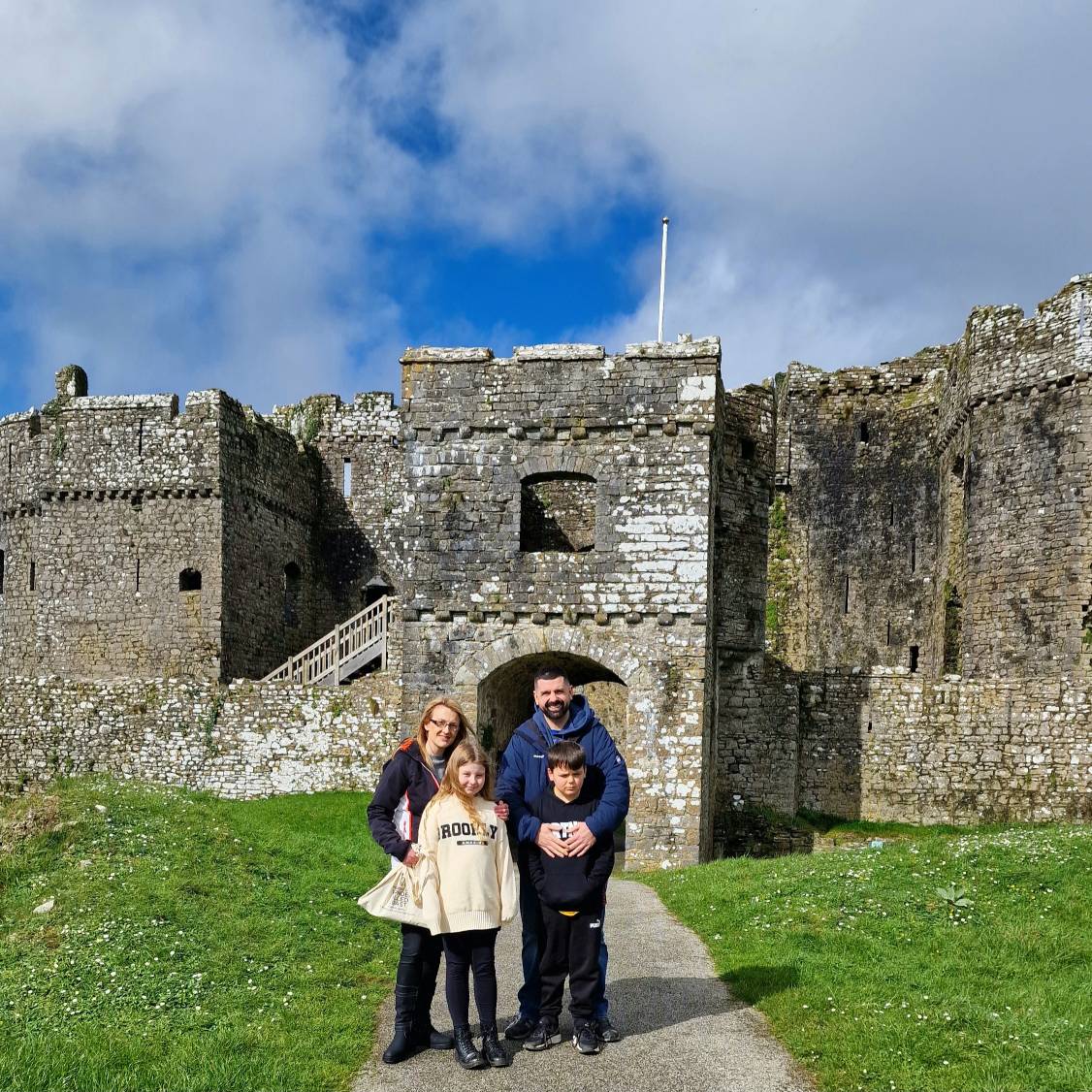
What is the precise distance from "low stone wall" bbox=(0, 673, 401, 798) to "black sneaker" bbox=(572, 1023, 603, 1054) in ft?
46.3

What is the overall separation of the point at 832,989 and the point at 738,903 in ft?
12.0

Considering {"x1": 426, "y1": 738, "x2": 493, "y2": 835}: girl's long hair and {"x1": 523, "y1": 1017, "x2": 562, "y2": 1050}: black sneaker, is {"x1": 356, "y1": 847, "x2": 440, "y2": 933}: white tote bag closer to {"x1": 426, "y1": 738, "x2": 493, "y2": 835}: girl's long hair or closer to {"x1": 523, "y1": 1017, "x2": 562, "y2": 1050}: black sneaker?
{"x1": 426, "y1": 738, "x2": 493, "y2": 835}: girl's long hair

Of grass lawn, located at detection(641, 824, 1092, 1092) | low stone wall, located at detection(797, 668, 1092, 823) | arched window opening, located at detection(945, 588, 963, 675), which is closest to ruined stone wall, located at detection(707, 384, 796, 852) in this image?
low stone wall, located at detection(797, 668, 1092, 823)

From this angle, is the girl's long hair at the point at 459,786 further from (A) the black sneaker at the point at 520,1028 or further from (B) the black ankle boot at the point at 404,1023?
(A) the black sneaker at the point at 520,1028

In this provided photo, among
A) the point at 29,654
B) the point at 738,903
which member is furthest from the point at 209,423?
the point at 738,903

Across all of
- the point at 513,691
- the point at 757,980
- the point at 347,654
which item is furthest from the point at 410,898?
the point at 347,654

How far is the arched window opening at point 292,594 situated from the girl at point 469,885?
25522 millimetres

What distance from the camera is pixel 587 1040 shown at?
7445 mm

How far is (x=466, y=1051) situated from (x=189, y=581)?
23.7 meters

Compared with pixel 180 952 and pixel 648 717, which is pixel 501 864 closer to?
pixel 180 952

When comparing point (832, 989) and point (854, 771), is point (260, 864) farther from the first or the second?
point (854, 771)

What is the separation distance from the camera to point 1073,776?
67.9 feet

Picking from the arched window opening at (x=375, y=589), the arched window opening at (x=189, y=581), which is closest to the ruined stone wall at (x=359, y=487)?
the arched window opening at (x=375, y=589)

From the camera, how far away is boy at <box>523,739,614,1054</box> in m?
7.54
